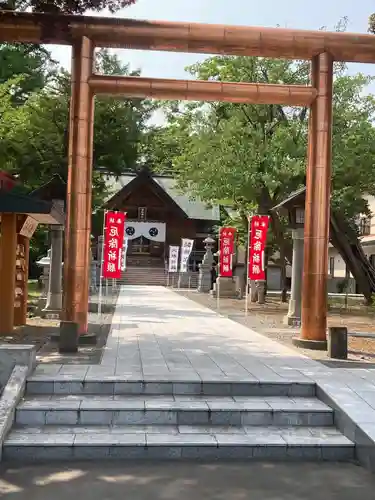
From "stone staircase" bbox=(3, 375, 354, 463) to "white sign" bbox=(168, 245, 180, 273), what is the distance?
27.3m

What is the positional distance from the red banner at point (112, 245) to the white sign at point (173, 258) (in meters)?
18.4

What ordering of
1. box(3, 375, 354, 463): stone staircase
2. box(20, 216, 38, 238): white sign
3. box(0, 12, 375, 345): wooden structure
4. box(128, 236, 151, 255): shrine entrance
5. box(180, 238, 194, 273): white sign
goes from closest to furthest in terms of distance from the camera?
box(3, 375, 354, 463): stone staircase, box(0, 12, 375, 345): wooden structure, box(20, 216, 38, 238): white sign, box(180, 238, 194, 273): white sign, box(128, 236, 151, 255): shrine entrance

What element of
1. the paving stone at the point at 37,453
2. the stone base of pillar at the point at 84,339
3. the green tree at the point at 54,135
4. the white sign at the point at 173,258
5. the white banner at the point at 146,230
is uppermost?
the green tree at the point at 54,135

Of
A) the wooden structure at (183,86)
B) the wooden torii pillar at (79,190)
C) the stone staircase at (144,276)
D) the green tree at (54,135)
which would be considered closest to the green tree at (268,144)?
the green tree at (54,135)

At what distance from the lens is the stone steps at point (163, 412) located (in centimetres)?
537

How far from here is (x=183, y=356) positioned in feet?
26.2

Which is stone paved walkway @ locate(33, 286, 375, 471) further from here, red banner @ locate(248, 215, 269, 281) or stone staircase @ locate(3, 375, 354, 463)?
red banner @ locate(248, 215, 269, 281)

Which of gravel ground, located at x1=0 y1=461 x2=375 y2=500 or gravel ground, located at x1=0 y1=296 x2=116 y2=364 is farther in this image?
gravel ground, located at x1=0 y1=296 x2=116 y2=364

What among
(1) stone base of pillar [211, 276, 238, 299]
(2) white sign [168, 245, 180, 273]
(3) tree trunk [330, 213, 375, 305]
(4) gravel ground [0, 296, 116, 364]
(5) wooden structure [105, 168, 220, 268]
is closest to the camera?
(4) gravel ground [0, 296, 116, 364]

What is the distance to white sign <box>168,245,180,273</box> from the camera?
33562 millimetres

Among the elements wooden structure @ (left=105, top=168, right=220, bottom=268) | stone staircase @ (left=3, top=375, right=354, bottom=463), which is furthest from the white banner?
stone staircase @ (left=3, top=375, right=354, bottom=463)

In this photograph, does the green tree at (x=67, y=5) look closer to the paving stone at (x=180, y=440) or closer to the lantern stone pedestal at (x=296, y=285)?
the lantern stone pedestal at (x=296, y=285)

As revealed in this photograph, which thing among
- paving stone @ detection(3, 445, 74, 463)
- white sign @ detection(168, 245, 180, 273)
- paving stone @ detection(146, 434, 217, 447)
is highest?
white sign @ detection(168, 245, 180, 273)

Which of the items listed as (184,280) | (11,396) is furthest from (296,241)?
(184,280)
